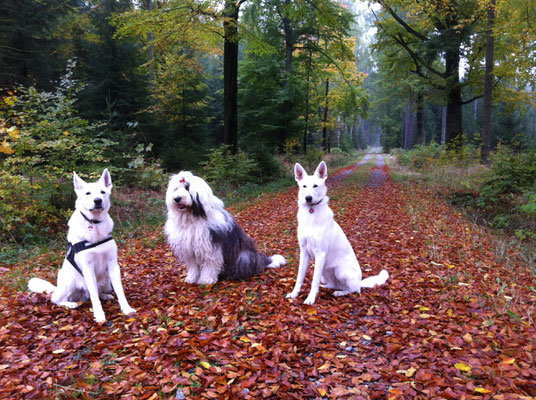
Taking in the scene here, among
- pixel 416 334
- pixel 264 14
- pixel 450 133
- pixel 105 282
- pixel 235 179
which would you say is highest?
pixel 264 14

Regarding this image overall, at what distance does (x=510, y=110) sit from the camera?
59.5ft

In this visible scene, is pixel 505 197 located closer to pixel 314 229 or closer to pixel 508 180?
pixel 508 180

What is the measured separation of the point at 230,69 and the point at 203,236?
10881 mm

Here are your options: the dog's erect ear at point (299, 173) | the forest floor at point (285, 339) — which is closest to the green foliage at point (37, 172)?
the forest floor at point (285, 339)

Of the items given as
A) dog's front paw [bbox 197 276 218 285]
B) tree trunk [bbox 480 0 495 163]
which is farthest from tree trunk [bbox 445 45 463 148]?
dog's front paw [bbox 197 276 218 285]

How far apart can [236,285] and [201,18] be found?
1103 centimetres

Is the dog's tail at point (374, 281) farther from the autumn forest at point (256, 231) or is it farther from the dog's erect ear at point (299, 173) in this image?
the dog's erect ear at point (299, 173)

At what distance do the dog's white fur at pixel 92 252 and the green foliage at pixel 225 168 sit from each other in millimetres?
9339

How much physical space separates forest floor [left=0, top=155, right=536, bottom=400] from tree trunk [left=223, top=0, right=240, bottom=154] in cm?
936

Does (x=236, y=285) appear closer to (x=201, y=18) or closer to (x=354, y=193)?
(x=354, y=193)

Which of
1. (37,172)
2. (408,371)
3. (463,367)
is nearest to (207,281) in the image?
(408,371)

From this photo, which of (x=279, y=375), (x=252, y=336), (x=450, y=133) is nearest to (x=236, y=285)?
(x=252, y=336)

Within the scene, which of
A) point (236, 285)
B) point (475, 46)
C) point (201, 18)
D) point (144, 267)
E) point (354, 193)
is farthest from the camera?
point (475, 46)

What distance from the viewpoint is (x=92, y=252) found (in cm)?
358
